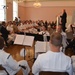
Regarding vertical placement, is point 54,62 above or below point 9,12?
above

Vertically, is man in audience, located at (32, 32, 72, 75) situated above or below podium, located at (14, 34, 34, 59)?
above

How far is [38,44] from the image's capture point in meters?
5.51

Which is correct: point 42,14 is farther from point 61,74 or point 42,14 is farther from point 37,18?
point 61,74

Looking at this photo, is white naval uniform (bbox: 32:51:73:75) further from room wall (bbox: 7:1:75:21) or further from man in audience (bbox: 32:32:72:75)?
room wall (bbox: 7:1:75:21)

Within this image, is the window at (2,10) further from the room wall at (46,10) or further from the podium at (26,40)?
the podium at (26,40)

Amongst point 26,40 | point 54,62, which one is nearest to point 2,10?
point 26,40

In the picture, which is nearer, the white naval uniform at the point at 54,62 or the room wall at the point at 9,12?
the white naval uniform at the point at 54,62

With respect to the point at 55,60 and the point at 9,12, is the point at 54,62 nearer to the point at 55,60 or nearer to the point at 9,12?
the point at 55,60

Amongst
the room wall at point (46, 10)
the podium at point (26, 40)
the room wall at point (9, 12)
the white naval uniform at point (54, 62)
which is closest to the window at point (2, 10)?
the room wall at point (9, 12)

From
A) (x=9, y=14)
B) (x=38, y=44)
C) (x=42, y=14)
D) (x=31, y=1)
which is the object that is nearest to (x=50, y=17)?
(x=42, y=14)

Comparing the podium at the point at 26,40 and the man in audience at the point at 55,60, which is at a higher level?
the man in audience at the point at 55,60

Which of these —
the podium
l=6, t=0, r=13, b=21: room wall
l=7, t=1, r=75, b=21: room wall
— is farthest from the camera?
l=7, t=1, r=75, b=21: room wall

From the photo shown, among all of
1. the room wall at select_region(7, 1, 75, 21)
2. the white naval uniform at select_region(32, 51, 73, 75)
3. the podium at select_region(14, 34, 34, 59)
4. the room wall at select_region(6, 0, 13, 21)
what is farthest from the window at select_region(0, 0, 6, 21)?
the white naval uniform at select_region(32, 51, 73, 75)

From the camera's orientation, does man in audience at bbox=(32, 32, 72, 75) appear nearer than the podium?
Yes
